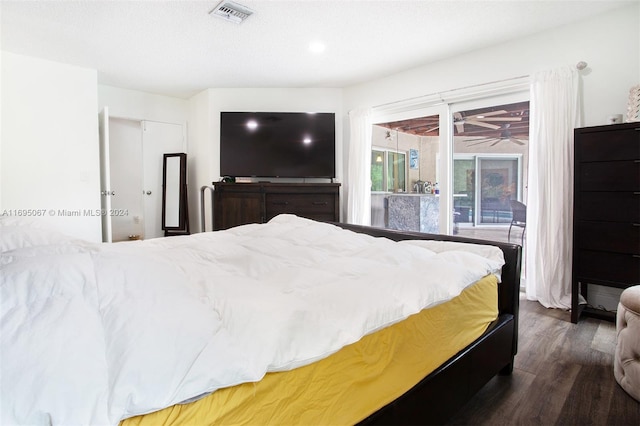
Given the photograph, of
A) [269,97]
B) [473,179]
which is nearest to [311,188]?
[269,97]

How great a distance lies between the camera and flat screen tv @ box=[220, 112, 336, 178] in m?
4.43

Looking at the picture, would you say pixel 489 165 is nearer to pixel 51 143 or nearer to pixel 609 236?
pixel 609 236

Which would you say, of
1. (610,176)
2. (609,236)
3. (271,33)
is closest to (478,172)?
(610,176)

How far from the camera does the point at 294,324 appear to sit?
859 mm

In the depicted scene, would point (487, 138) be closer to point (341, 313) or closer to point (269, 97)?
point (269, 97)

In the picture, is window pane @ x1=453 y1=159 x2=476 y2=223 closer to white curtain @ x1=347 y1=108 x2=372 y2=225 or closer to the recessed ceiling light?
white curtain @ x1=347 y1=108 x2=372 y2=225

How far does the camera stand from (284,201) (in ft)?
13.8

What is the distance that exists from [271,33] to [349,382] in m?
3.02

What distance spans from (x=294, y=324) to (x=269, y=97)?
4.27 metres

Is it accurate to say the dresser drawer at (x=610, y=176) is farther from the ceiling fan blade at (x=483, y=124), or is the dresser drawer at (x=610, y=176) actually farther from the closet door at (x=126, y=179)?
the closet door at (x=126, y=179)

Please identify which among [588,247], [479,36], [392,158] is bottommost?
[588,247]

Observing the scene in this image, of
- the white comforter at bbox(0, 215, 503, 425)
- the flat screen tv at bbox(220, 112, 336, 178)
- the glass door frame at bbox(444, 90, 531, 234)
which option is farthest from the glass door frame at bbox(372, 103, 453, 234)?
the white comforter at bbox(0, 215, 503, 425)

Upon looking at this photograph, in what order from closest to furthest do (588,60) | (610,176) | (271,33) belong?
1. (610,176)
2. (588,60)
3. (271,33)

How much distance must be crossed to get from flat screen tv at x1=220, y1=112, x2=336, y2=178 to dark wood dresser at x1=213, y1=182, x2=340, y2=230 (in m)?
0.32
